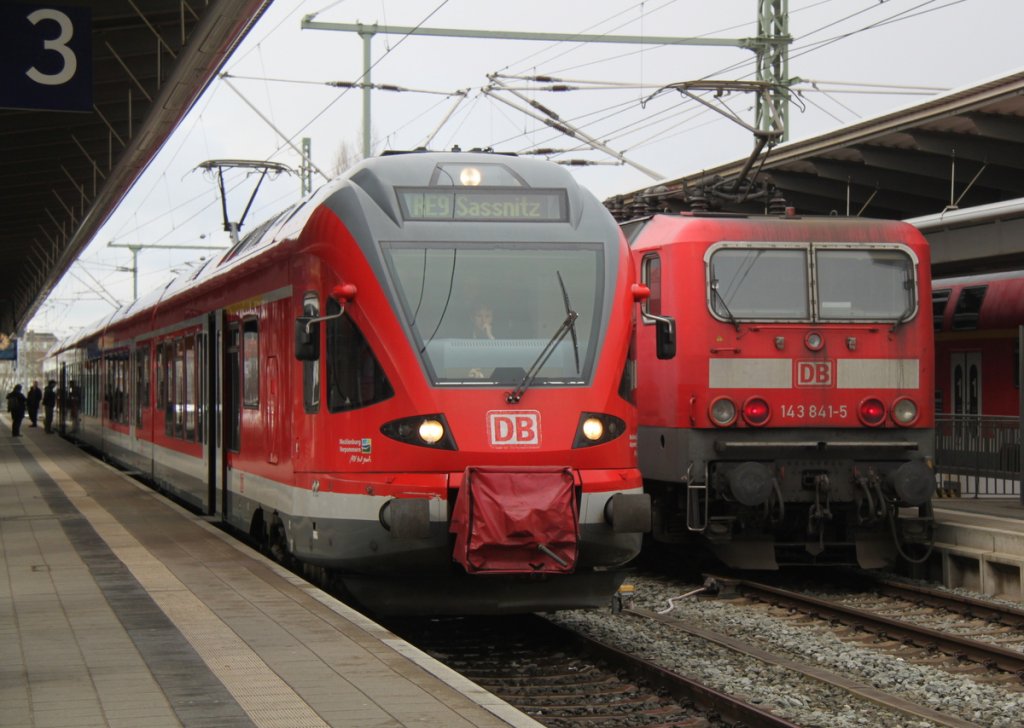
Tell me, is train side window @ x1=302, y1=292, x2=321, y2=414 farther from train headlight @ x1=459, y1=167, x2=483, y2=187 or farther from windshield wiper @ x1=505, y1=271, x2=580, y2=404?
windshield wiper @ x1=505, y1=271, x2=580, y2=404

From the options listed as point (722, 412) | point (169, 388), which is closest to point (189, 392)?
point (169, 388)

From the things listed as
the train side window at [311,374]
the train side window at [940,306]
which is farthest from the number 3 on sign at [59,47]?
the train side window at [940,306]

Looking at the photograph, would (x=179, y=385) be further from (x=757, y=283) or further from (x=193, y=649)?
(x=193, y=649)

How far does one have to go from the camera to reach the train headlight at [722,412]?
12.8 meters

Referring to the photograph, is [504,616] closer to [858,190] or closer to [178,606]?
[178,606]

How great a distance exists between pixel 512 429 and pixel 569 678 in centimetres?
167

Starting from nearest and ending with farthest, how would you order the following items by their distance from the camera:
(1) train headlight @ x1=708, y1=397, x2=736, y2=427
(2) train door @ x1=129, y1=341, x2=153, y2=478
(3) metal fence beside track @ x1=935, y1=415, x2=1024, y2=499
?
(1) train headlight @ x1=708, y1=397, x2=736, y2=427, (3) metal fence beside track @ x1=935, y1=415, x2=1024, y2=499, (2) train door @ x1=129, y1=341, x2=153, y2=478

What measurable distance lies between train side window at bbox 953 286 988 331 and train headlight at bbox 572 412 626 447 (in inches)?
532

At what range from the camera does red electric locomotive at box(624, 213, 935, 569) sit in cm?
1286

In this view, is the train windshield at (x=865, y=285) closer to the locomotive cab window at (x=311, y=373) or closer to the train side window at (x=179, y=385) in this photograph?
the locomotive cab window at (x=311, y=373)

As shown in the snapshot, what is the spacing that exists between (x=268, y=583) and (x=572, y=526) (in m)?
2.61

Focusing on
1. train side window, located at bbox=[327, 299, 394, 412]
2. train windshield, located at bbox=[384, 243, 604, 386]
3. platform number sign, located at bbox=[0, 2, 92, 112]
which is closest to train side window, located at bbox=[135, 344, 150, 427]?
platform number sign, located at bbox=[0, 2, 92, 112]

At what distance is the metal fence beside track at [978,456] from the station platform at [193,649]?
9805 millimetres

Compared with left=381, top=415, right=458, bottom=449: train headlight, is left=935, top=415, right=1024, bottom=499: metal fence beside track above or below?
below
